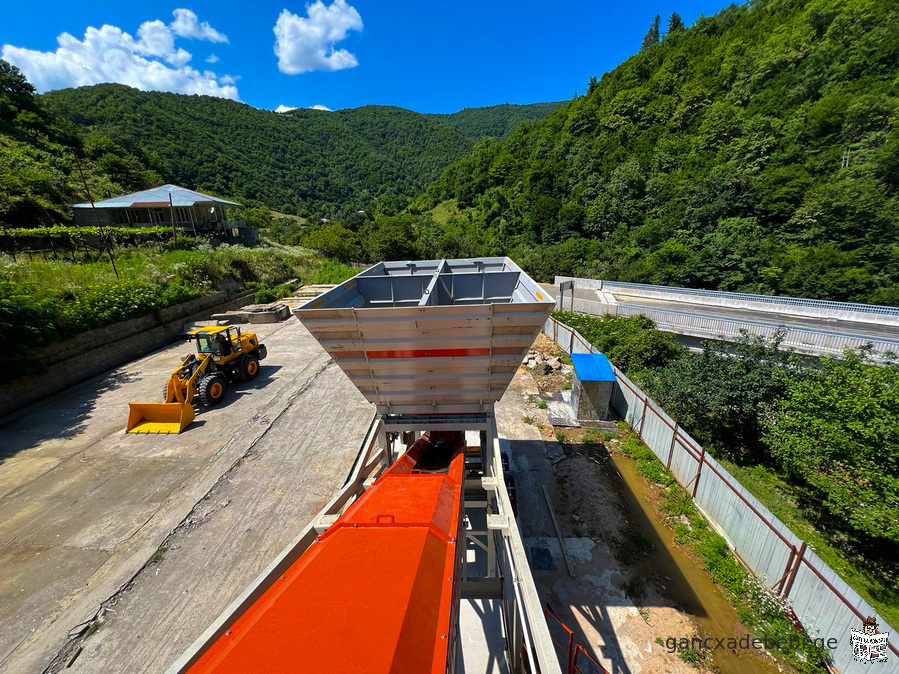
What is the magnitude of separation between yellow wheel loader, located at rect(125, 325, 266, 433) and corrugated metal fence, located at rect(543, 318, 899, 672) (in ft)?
42.1

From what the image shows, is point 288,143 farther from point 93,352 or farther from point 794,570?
point 794,570

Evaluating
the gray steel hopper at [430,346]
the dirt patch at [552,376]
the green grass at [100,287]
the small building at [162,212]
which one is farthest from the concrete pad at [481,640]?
the small building at [162,212]

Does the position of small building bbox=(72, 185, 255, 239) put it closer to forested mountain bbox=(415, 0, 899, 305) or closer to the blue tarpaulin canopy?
the blue tarpaulin canopy

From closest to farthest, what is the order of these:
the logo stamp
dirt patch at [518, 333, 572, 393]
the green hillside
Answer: the logo stamp → dirt patch at [518, 333, 572, 393] → the green hillside

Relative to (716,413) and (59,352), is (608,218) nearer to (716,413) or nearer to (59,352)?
(716,413)

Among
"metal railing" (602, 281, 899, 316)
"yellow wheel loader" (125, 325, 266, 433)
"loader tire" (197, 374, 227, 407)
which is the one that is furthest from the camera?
"metal railing" (602, 281, 899, 316)

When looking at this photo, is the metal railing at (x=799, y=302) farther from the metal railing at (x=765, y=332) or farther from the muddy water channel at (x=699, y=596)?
the muddy water channel at (x=699, y=596)

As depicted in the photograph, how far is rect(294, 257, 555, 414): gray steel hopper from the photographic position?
3.62m

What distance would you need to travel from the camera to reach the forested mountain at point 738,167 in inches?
947

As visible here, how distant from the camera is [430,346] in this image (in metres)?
3.88

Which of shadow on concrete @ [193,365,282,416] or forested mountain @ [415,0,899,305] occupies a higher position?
forested mountain @ [415,0,899,305]

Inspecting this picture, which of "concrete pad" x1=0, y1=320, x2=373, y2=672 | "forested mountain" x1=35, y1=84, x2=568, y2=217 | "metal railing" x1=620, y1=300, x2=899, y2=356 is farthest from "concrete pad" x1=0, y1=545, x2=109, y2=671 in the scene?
"forested mountain" x1=35, y1=84, x2=568, y2=217

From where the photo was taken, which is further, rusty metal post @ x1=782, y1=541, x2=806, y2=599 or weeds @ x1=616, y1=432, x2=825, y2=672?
rusty metal post @ x1=782, y1=541, x2=806, y2=599

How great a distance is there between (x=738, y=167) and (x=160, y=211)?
171ft
